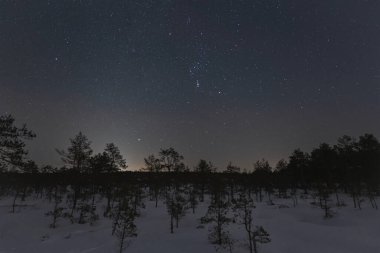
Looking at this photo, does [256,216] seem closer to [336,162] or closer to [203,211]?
[203,211]

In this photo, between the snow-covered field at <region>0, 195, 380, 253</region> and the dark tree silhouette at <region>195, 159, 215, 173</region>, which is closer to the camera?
the snow-covered field at <region>0, 195, 380, 253</region>

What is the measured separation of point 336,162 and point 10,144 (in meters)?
82.6

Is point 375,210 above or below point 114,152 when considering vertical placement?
below

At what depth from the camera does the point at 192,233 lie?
54.5m

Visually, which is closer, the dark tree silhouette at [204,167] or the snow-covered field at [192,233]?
the snow-covered field at [192,233]

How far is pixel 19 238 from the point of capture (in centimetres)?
5631

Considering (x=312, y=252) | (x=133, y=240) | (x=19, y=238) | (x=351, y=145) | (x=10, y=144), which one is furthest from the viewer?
(x=351, y=145)

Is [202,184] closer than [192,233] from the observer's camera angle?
No

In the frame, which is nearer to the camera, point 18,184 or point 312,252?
point 312,252

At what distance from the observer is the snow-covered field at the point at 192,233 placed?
1905 inches

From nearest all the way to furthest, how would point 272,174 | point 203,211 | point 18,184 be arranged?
1. point 203,211
2. point 18,184
3. point 272,174

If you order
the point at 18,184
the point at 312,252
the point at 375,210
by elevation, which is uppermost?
the point at 18,184

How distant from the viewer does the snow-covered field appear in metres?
48.4

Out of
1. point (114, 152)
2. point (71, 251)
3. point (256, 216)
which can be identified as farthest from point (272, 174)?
point (71, 251)
